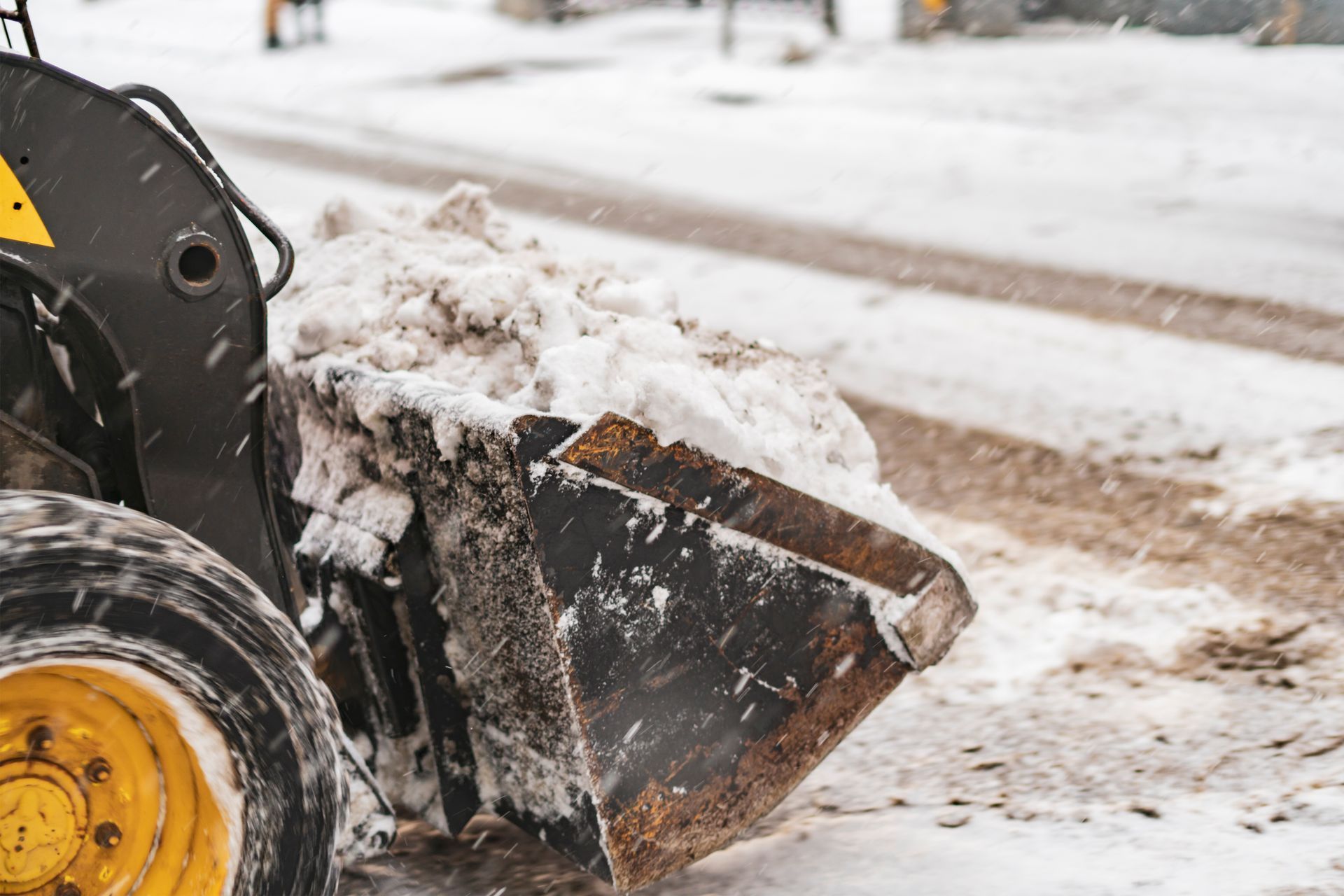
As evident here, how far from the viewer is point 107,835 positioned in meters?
1.70

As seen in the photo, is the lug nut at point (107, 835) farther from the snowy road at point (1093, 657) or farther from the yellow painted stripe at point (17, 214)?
the yellow painted stripe at point (17, 214)

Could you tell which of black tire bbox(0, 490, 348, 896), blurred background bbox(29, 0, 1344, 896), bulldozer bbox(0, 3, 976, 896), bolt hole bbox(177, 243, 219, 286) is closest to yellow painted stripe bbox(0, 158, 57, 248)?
bulldozer bbox(0, 3, 976, 896)

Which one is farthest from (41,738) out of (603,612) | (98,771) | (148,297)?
(603,612)

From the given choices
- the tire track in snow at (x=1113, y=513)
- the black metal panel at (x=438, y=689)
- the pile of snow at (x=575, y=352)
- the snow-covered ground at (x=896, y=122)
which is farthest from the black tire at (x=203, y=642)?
the snow-covered ground at (x=896, y=122)

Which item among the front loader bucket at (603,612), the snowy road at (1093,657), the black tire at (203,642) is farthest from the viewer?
the snowy road at (1093,657)

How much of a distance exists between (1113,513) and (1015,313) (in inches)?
80.5

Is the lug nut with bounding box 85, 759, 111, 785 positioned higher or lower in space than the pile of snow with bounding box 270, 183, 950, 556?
lower

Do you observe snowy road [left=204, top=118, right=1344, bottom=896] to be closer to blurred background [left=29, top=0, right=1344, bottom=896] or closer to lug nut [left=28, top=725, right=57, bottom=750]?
blurred background [left=29, top=0, right=1344, bottom=896]

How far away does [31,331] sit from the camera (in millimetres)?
1928

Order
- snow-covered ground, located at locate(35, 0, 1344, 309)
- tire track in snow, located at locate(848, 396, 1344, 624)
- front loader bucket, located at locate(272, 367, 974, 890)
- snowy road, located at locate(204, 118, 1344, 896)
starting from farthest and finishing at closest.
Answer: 1. snow-covered ground, located at locate(35, 0, 1344, 309)
2. tire track in snow, located at locate(848, 396, 1344, 624)
3. snowy road, located at locate(204, 118, 1344, 896)
4. front loader bucket, located at locate(272, 367, 974, 890)

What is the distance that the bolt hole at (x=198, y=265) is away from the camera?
1.88 metres

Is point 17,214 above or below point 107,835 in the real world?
above

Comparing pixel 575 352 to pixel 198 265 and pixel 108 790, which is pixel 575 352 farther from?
pixel 108 790

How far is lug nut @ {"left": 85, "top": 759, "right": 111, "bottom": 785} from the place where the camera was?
1695mm
